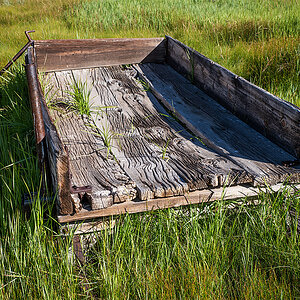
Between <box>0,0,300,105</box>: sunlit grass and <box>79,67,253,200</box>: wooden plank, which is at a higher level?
<box>0,0,300,105</box>: sunlit grass

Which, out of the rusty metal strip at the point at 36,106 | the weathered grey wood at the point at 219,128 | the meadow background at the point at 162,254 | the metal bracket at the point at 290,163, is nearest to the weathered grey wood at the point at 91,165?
the meadow background at the point at 162,254

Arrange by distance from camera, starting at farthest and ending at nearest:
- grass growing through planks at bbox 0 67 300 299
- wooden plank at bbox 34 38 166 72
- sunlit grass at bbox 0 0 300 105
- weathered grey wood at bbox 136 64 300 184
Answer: sunlit grass at bbox 0 0 300 105 < wooden plank at bbox 34 38 166 72 < weathered grey wood at bbox 136 64 300 184 < grass growing through planks at bbox 0 67 300 299

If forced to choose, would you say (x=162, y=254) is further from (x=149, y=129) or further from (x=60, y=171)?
(x=149, y=129)

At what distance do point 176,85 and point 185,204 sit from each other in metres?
2.00

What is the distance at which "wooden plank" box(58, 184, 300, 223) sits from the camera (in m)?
1.89

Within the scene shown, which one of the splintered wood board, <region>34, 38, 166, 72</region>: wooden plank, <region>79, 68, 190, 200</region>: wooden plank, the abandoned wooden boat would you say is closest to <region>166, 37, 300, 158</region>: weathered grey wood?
the abandoned wooden boat

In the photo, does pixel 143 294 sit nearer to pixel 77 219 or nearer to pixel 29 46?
pixel 77 219

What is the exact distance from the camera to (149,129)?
305 centimetres

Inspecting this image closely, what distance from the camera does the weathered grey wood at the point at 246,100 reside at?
2.51 metres

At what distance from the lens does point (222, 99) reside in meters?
3.37

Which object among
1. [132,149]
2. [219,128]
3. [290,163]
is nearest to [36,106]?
[132,149]

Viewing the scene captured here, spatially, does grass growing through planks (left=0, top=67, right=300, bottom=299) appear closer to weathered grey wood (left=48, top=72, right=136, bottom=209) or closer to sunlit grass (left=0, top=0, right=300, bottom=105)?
weathered grey wood (left=48, top=72, right=136, bottom=209)

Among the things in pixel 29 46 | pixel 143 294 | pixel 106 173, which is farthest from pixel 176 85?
pixel 143 294

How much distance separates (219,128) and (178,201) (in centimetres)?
111
